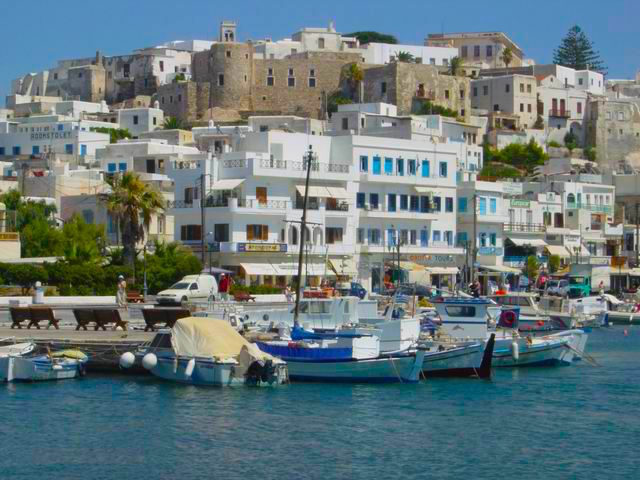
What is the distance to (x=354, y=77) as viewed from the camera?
389 feet

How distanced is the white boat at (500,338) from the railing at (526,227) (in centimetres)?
3005

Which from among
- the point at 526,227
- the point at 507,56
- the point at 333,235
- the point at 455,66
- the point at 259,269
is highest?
the point at 507,56

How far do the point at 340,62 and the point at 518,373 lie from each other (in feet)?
266

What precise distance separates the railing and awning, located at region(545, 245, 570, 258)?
3.45 feet

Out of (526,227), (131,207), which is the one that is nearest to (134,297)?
(131,207)

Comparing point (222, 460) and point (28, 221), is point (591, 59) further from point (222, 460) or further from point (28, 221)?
point (222, 460)

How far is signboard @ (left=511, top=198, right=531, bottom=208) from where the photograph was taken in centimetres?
7588

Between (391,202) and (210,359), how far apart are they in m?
29.0

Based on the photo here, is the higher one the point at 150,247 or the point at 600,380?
Answer: the point at 150,247

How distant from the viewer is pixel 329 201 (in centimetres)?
6153

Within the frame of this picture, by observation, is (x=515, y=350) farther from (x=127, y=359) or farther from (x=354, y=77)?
(x=354, y=77)

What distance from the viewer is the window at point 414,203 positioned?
65012 millimetres

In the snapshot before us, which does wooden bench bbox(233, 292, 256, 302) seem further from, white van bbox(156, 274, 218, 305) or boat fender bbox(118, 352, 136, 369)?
boat fender bbox(118, 352, 136, 369)

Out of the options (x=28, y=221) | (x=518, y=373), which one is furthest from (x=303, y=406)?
(x=28, y=221)
